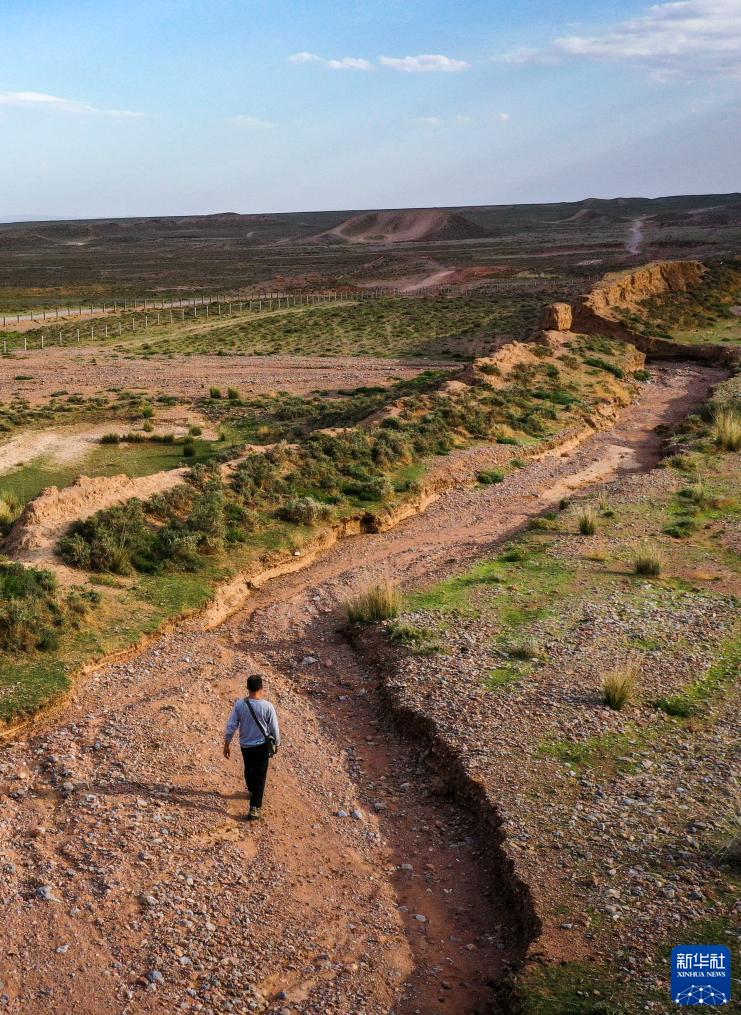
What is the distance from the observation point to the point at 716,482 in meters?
20.9

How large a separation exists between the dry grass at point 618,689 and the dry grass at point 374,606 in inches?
150

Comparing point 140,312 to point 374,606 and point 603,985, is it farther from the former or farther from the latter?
point 603,985

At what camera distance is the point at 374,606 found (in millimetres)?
14133

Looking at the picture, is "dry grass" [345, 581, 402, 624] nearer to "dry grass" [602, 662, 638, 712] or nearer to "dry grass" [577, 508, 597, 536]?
"dry grass" [602, 662, 638, 712]

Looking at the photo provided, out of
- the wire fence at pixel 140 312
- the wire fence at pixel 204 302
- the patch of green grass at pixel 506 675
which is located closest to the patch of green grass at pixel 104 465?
the patch of green grass at pixel 506 675

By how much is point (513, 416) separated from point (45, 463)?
13.6 metres

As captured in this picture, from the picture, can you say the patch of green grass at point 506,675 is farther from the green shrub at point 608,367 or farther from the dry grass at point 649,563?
the green shrub at point 608,367

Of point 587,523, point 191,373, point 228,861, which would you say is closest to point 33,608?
point 228,861

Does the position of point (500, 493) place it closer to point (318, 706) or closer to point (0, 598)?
point (318, 706)

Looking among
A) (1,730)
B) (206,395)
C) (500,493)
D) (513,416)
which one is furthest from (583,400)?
(1,730)

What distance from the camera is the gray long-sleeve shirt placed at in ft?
30.6

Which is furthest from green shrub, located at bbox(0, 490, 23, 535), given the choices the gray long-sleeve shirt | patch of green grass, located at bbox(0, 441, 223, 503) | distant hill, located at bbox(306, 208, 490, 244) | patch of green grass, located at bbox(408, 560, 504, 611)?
distant hill, located at bbox(306, 208, 490, 244)

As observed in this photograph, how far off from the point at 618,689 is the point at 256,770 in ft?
14.9

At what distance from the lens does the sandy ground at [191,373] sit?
38688 mm
